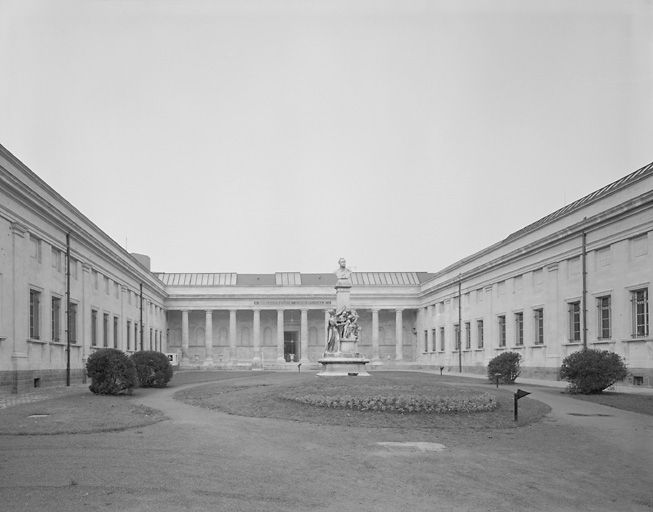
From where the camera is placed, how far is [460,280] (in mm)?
60531

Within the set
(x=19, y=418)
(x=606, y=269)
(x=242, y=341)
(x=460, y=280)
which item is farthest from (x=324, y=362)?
(x=242, y=341)

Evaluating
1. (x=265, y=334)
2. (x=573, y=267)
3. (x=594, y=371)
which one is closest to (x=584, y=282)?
(x=573, y=267)

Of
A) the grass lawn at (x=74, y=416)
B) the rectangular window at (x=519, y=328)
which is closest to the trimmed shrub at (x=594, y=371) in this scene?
the grass lawn at (x=74, y=416)

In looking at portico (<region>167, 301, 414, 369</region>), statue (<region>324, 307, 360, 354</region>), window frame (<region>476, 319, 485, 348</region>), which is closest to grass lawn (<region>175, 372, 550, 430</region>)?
statue (<region>324, 307, 360, 354</region>)

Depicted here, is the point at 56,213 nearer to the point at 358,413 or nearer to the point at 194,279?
the point at 358,413

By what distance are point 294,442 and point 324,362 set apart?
79.5 ft

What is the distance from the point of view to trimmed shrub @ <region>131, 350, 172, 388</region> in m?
30.2

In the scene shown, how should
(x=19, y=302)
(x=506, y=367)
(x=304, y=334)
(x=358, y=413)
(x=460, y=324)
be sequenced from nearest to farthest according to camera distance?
(x=358, y=413), (x=19, y=302), (x=506, y=367), (x=460, y=324), (x=304, y=334)

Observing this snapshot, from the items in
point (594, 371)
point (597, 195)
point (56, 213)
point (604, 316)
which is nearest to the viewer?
point (594, 371)

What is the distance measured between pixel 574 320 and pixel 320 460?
30.7m

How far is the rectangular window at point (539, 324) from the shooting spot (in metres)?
43.3

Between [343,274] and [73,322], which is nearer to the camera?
[73,322]

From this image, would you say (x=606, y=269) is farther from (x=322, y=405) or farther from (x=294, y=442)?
(x=294, y=442)

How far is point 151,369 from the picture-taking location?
3059 centimetres
